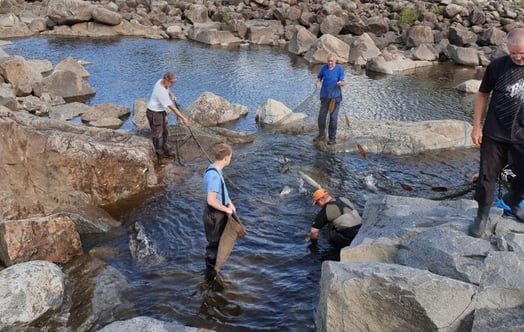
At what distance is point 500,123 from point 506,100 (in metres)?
0.31

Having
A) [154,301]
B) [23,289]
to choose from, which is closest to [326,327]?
[154,301]

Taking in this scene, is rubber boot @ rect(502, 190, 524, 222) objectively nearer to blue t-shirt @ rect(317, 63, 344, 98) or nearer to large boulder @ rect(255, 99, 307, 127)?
blue t-shirt @ rect(317, 63, 344, 98)

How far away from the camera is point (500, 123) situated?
6.34m

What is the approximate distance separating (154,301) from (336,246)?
148 inches

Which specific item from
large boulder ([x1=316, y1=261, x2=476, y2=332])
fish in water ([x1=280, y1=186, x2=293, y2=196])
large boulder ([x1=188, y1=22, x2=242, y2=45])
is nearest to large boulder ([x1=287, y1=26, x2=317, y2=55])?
large boulder ([x1=188, y1=22, x2=242, y2=45])

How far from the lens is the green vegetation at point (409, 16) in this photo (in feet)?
136

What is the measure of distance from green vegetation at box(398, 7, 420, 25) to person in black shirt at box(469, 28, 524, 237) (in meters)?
37.9

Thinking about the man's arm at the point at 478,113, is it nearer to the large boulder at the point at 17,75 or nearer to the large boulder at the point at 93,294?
the large boulder at the point at 93,294

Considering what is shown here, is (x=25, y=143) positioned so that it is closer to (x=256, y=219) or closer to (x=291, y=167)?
(x=256, y=219)

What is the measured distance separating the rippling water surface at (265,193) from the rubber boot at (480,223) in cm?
285

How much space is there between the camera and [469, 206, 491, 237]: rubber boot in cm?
663

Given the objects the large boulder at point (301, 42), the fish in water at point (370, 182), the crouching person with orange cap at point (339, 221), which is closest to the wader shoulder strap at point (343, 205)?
the crouching person with orange cap at point (339, 221)

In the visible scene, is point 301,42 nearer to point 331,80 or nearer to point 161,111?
point 331,80

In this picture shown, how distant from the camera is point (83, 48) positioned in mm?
35125
